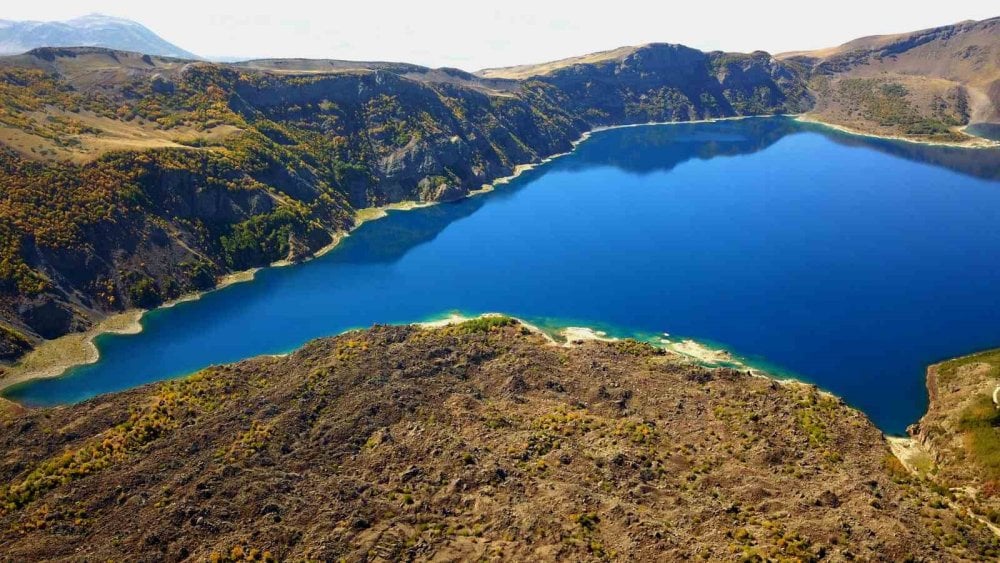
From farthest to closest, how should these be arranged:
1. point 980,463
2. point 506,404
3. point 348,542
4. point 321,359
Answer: point 321,359
point 506,404
point 980,463
point 348,542

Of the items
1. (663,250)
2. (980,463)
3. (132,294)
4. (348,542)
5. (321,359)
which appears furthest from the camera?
(663,250)

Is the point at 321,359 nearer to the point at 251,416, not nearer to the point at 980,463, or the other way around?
the point at 251,416

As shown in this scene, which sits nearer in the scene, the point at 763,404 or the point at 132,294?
the point at 763,404

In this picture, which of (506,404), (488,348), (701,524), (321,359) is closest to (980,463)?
(701,524)

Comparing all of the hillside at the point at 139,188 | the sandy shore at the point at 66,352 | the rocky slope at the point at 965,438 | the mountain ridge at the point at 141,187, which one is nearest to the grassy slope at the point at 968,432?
the rocky slope at the point at 965,438

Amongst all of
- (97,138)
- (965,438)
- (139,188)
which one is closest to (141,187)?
(139,188)

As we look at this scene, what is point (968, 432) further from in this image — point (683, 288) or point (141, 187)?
point (141, 187)
